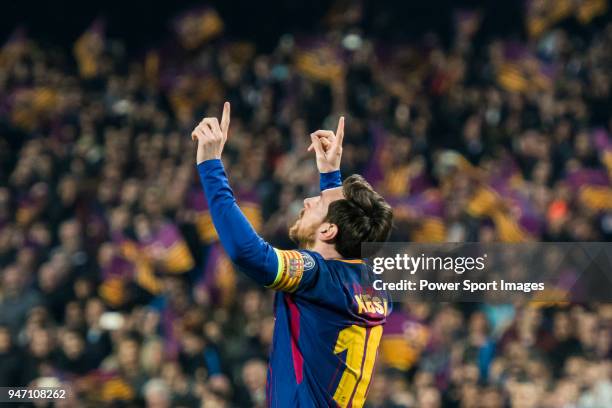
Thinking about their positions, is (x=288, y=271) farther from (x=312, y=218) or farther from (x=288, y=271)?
(x=312, y=218)

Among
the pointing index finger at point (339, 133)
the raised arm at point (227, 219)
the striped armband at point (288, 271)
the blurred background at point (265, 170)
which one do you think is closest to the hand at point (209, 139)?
the raised arm at point (227, 219)

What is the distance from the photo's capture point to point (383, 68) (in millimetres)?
11789

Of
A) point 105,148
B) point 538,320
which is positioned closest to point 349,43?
point 105,148

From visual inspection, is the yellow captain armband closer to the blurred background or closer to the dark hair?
the dark hair

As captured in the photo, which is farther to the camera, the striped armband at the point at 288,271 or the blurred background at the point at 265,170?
the blurred background at the point at 265,170

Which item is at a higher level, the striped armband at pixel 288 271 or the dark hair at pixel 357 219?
the dark hair at pixel 357 219

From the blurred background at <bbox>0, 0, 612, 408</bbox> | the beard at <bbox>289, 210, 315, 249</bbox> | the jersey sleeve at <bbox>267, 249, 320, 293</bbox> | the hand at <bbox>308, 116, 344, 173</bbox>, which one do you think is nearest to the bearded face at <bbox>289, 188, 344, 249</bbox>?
the beard at <bbox>289, 210, 315, 249</bbox>

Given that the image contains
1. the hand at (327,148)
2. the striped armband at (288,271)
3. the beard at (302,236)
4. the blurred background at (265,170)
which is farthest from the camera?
the blurred background at (265,170)

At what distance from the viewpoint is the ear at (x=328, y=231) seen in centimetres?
329

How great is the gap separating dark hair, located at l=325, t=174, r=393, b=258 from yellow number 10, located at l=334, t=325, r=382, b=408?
0.28 metres

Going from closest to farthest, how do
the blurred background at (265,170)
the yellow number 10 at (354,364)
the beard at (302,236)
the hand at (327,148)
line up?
1. the yellow number 10 at (354,364)
2. the beard at (302,236)
3. the hand at (327,148)
4. the blurred background at (265,170)

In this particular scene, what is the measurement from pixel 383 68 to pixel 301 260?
892cm

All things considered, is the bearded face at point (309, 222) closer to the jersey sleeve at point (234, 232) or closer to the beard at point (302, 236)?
the beard at point (302, 236)

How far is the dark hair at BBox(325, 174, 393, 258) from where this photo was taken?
3303mm
